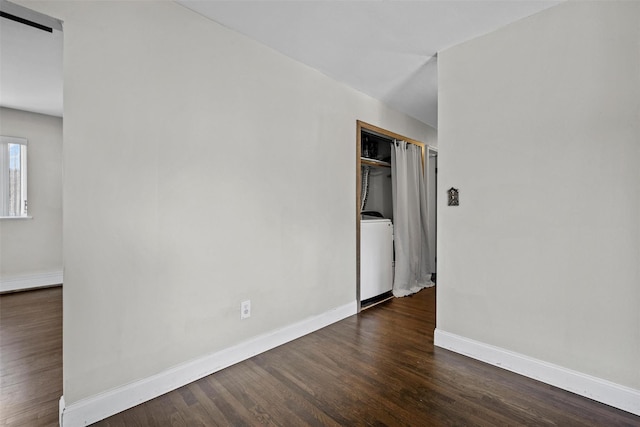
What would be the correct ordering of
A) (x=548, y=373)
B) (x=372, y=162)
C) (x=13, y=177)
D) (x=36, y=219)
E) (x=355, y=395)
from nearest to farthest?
1. (x=355, y=395)
2. (x=548, y=373)
3. (x=372, y=162)
4. (x=13, y=177)
5. (x=36, y=219)

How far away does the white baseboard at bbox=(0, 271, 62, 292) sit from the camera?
3.92 meters

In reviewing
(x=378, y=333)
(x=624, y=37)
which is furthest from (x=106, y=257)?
(x=624, y=37)

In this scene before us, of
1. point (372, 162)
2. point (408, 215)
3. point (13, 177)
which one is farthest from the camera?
point (13, 177)

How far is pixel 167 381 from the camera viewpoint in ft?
5.99

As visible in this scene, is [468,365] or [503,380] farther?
[468,365]

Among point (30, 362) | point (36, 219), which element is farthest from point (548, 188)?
point (36, 219)

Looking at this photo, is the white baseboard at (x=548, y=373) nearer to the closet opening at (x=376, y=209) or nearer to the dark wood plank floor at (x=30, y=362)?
the closet opening at (x=376, y=209)

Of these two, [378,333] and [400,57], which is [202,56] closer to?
[400,57]

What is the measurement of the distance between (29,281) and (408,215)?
5283 millimetres

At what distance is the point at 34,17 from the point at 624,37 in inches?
125

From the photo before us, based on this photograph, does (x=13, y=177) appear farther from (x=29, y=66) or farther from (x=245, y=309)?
(x=245, y=309)

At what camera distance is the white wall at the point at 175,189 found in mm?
1562

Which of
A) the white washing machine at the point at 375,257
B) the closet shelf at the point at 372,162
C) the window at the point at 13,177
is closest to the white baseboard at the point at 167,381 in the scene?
the white washing machine at the point at 375,257

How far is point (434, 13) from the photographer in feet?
6.53
